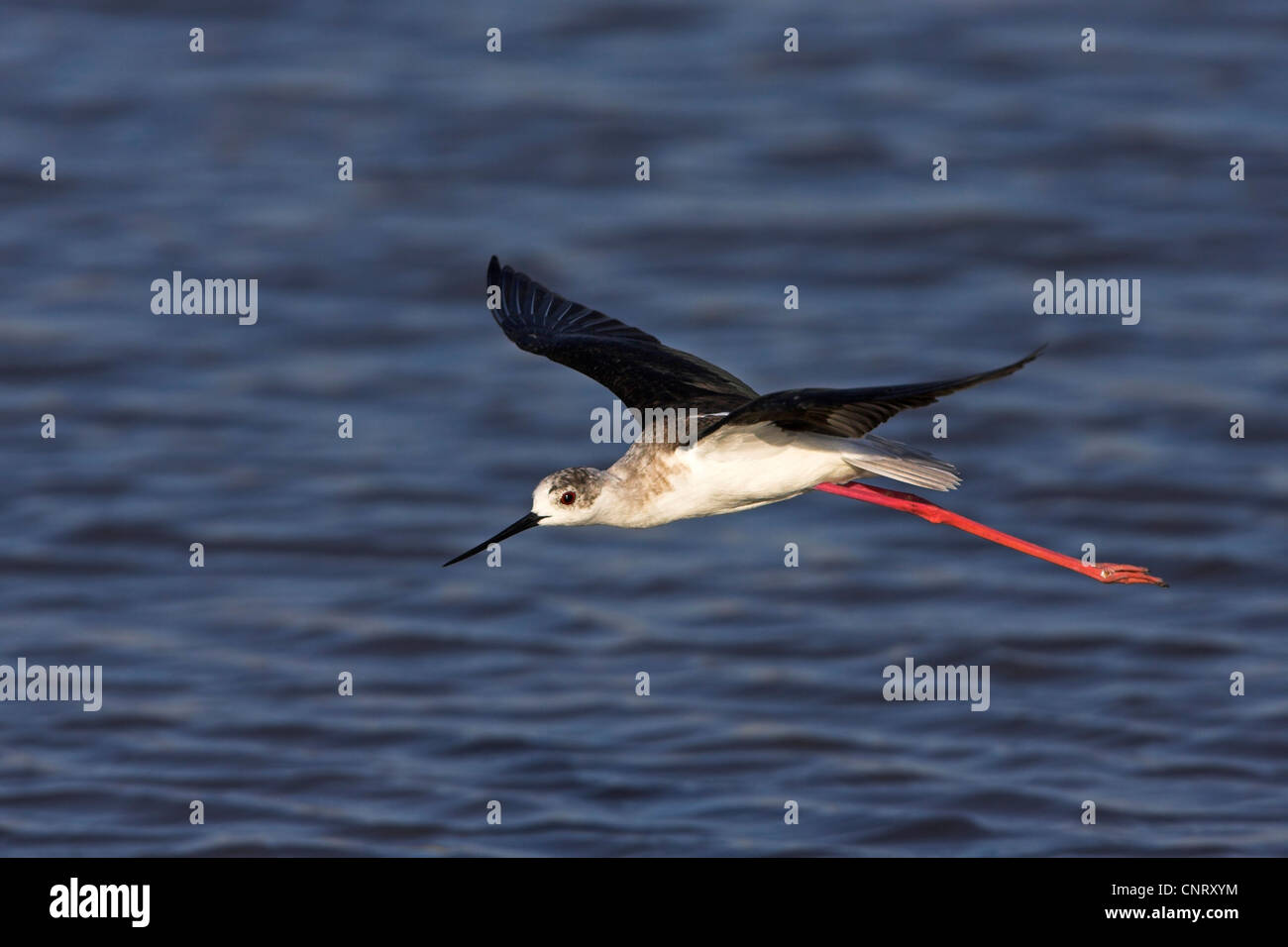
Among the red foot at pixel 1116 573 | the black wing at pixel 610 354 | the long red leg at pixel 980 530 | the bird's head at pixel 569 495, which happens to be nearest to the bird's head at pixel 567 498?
the bird's head at pixel 569 495

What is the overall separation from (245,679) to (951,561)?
6.30 m

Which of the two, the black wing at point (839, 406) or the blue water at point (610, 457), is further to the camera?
the blue water at point (610, 457)

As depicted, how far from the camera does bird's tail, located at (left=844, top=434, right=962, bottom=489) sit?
34.3 feet

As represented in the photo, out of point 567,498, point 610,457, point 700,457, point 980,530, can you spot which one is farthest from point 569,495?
point 610,457

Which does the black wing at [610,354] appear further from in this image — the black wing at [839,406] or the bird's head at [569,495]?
the black wing at [839,406]

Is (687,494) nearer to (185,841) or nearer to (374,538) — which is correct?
(185,841)

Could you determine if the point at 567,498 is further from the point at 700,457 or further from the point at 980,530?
the point at 980,530

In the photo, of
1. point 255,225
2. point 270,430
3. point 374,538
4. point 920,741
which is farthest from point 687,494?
point 255,225

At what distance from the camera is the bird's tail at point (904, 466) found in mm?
10445

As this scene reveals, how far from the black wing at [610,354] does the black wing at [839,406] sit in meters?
1.18

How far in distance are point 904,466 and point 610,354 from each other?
7.38ft

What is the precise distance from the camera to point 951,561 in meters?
17.5

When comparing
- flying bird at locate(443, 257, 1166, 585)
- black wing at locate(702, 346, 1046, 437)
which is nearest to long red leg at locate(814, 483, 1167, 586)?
flying bird at locate(443, 257, 1166, 585)

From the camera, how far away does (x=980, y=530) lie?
12258 millimetres
